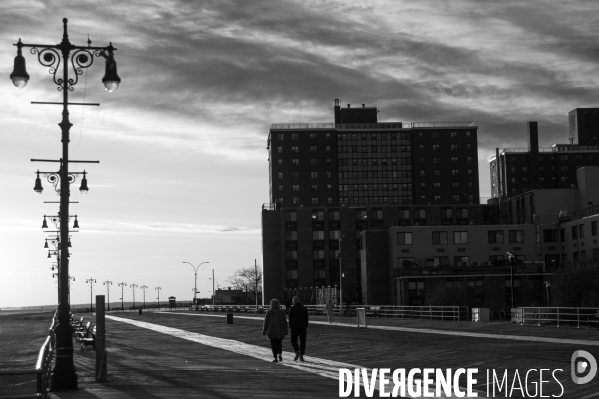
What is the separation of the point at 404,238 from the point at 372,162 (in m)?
66.4

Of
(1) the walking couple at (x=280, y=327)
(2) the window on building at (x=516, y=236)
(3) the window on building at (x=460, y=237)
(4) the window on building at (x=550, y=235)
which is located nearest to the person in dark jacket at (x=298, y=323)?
(1) the walking couple at (x=280, y=327)

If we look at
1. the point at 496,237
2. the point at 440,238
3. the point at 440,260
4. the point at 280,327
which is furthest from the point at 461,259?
the point at 280,327

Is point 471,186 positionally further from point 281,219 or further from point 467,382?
point 467,382

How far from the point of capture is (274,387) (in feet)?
54.4

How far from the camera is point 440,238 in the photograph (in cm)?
10756

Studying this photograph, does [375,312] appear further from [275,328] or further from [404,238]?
[275,328]

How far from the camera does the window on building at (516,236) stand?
10769 centimetres

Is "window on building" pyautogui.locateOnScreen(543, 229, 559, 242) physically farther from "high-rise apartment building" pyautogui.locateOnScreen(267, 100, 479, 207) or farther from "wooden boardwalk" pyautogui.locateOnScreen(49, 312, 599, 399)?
"wooden boardwalk" pyautogui.locateOnScreen(49, 312, 599, 399)

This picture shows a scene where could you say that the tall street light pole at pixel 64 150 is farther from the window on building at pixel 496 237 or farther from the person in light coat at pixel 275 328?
the window on building at pixel 496 237

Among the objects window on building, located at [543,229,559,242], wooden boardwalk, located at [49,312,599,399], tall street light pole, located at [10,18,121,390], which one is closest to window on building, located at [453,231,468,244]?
window on building, located at [543,229,559,242]

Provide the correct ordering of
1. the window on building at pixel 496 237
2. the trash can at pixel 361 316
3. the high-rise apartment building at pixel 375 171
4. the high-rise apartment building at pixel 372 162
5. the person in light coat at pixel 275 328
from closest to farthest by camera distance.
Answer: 1. the person in light coat at pixel 275 328
2. the trash can at pixel 361 316
3. the window on building at pixel 496 237
4. the high-rise apartment building at pixel 375 171
5. the high-rise apartment building at pixel 372 162

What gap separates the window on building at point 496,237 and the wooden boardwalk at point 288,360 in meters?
73.4

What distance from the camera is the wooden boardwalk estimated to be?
1628 cm

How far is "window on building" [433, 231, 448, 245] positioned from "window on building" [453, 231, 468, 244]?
119 centimetres
